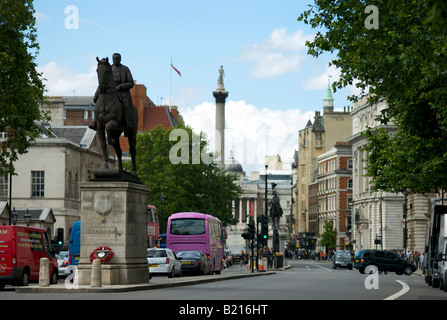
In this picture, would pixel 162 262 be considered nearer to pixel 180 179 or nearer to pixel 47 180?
pixel 47 180

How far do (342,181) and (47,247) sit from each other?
11764 centimetres

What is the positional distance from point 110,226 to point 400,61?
437 inches

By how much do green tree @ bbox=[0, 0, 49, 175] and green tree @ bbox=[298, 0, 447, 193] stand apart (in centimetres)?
1397

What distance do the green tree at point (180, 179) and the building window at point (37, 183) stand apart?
8642 mm

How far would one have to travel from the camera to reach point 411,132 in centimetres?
3669

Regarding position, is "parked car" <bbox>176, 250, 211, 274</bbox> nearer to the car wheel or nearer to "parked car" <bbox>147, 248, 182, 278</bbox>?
"parked car" <bbox>147, 248, 182, 278</bbox>

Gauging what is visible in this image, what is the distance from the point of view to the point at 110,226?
27094 millimetres

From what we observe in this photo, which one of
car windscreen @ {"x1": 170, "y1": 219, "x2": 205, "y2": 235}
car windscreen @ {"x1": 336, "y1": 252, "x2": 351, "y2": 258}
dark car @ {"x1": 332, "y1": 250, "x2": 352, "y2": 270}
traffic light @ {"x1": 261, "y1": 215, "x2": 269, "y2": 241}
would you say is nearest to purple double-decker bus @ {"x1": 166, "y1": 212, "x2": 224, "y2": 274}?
car windscreen @ {"x1": 170, "y1": 219, "x2": 205, "y2": 235}

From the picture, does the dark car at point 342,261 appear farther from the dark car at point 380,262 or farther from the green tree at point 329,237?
the green tree at point 329,237

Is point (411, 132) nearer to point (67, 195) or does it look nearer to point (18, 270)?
point (18, 270)

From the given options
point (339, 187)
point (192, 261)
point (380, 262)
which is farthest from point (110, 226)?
point (339, 187)

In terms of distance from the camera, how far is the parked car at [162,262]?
40794mm

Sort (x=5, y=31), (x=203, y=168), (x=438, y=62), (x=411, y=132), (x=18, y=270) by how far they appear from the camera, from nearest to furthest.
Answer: (x=438, y=62) → (x=18, y=270) → (x=411, y=132) → (x=5, y=31) → (x=203, y=168)

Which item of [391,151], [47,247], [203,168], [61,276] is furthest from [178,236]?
[203,168]
